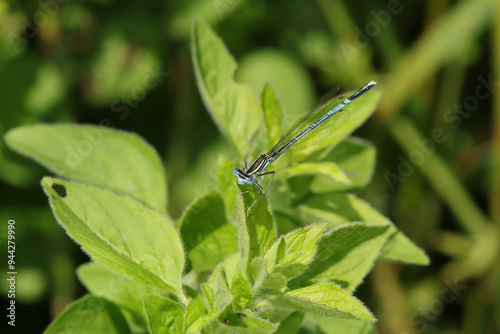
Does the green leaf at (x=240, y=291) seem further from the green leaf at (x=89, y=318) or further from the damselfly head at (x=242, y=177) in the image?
the green leaf at (x=89, y=318)

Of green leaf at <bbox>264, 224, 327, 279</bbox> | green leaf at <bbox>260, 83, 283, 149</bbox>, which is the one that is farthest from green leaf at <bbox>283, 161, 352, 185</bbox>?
green leaf at <bbox>264, 224, 327, 279</bbox>

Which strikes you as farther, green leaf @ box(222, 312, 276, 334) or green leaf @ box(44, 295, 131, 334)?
green leaf @ box(44, 295, 131, 334)

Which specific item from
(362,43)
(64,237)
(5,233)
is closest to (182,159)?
(64,237)

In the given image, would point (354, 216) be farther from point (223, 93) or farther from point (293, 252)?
point (223, 93)

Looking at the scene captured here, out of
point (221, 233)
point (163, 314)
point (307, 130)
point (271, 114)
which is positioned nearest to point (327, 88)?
point (307, 130)

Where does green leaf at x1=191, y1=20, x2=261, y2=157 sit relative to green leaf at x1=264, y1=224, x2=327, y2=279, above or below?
above

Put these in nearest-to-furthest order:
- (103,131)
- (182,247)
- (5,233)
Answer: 1. (182,247)
2. (103,131)
3. (5,233)

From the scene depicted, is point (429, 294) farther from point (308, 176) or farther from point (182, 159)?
point (308, 176)

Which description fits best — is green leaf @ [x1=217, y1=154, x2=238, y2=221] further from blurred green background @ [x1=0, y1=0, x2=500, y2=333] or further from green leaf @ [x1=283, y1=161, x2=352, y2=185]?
blurred green background @ [x1=0, y1=0, x2=500, y2=333]
